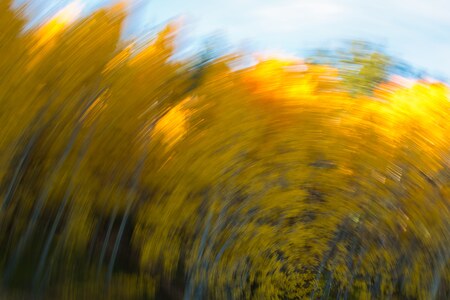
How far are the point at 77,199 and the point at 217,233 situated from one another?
1186 centimetres

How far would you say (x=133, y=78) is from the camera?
19.7 m

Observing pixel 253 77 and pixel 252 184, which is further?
pixel 252 184

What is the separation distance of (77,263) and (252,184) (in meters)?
8.21

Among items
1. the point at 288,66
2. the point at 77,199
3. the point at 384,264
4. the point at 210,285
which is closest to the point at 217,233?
the point at 210,285

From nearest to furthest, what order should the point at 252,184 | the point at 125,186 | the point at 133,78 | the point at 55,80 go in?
the point at 55,80 → the point at 133,78 → the point at 125,186 → the point at 252,184

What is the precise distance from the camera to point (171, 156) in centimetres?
2512

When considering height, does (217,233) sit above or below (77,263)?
above

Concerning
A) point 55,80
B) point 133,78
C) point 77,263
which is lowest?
point 77,263

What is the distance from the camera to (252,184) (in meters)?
30.4

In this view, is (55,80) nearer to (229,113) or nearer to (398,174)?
(229,113)

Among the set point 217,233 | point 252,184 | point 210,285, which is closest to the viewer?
point 252,184

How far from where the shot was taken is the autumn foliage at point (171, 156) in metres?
17.5

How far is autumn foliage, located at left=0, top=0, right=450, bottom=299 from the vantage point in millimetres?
17516

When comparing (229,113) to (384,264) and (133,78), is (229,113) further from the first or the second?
(384,264)
